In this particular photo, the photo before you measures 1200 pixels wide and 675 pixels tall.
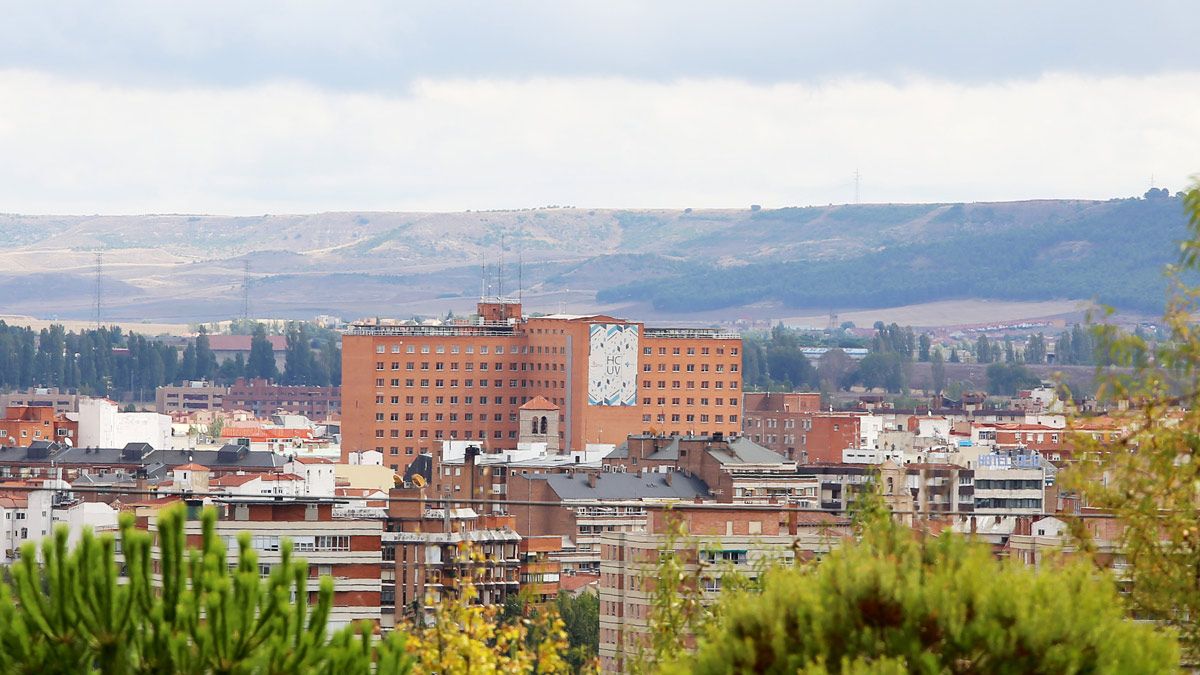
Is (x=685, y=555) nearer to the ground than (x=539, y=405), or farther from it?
farther from it

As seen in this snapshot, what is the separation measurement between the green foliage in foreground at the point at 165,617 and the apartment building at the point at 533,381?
11193 centimetres

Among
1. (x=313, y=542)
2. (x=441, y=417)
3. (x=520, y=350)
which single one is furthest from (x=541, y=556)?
(x=520, y=350)

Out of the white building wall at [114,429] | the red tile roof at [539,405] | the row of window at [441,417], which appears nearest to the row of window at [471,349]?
the row of window at [441,417]

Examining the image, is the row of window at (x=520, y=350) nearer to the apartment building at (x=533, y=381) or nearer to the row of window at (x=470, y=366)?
the apartment building at (x=533, y=381)

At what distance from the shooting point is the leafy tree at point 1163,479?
873 centimetres

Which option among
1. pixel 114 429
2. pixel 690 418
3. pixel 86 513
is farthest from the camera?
pixel 690 418

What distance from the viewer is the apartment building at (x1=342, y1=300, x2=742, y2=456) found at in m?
122

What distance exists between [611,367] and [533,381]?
638cm

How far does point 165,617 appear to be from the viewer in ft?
27.0

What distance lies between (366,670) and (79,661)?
98cm

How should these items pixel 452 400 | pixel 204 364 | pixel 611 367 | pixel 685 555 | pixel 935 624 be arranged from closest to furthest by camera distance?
pixel 935 624
pixel 685 555
pixel 611 367
pixel 452 400
pixel 204 364

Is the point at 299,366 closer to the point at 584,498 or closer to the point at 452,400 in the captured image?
the point at 452,400

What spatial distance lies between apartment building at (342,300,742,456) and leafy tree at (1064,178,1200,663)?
111263 millimetres

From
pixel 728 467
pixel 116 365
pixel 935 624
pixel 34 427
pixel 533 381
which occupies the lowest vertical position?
pixel 728 467
